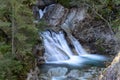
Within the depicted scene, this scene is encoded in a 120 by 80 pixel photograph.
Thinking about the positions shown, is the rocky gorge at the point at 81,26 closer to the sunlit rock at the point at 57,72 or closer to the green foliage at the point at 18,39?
the sunlit rock at the point at 57,72

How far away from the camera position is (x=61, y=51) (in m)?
16.7

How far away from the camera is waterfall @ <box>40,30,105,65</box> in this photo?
52.3 ft

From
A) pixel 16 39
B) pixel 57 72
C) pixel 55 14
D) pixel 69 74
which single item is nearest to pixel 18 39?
pixel 16 39

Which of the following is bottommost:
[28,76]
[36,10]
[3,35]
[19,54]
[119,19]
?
[28,76]

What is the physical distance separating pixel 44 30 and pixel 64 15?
3.36 m

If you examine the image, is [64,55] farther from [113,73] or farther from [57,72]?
[113,73]

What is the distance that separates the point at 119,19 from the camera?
730 inches

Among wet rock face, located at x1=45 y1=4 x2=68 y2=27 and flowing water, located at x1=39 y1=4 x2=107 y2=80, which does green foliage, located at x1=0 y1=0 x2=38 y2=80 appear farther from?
wet rock face, located at x1=45 y1=4 x2=68 y2=27

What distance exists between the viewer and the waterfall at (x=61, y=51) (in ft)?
52.3

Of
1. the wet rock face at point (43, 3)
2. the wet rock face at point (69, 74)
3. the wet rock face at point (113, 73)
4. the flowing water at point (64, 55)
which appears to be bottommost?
the wet rock face at point (69, 74)

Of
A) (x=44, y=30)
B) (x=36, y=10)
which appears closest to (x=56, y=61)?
(x=44, y=30)

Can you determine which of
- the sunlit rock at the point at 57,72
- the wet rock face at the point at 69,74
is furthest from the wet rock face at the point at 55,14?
the wet rock face at the point at 69,74

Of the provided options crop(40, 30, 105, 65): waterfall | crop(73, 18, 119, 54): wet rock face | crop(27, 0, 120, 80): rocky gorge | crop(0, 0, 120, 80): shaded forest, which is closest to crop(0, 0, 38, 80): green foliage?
crop(0, 0, 120, 80): shaded forest

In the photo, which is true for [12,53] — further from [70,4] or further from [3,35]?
[70,4]
